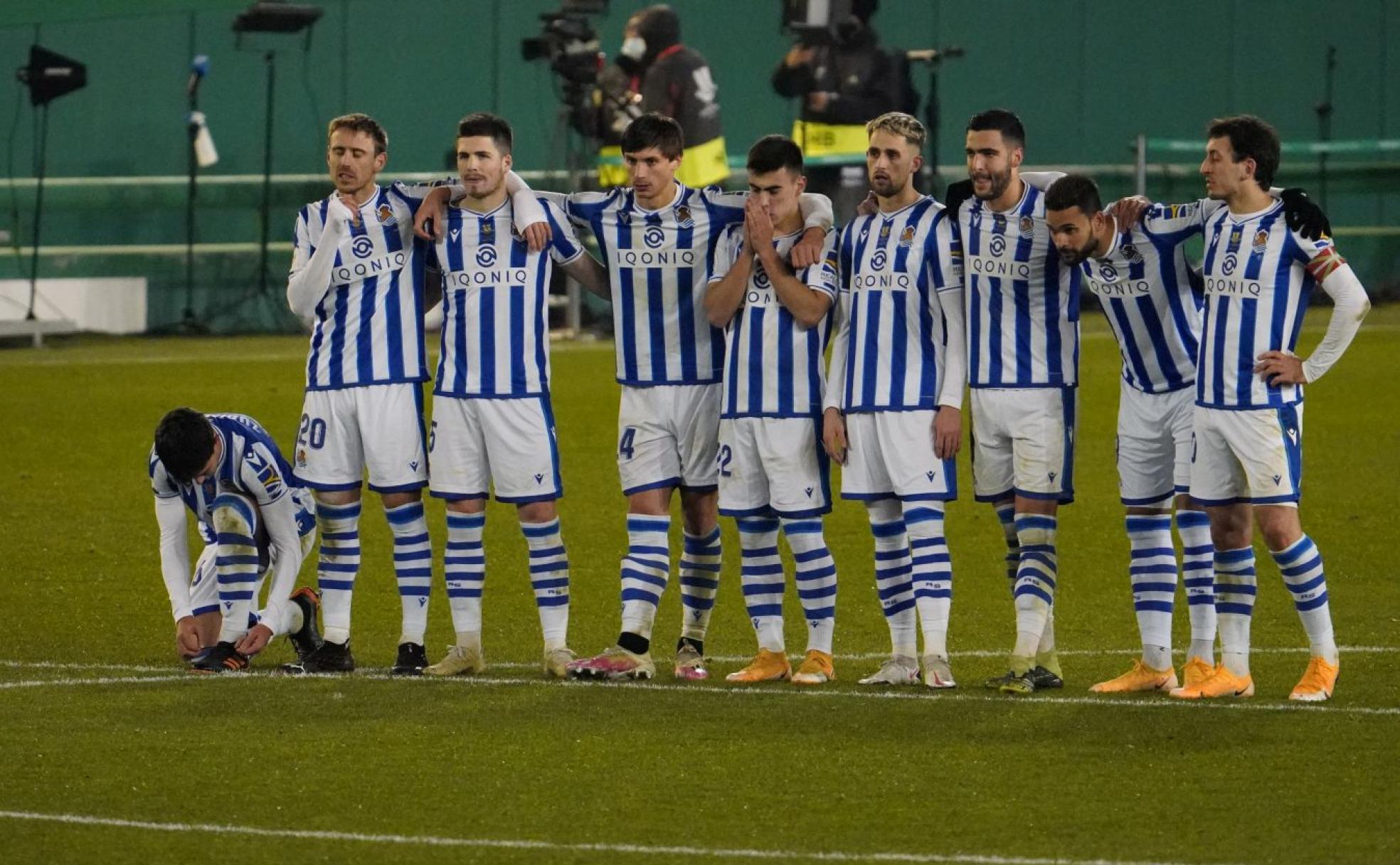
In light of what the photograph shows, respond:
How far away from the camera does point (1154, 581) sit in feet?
23.1

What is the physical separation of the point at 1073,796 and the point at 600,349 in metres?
17.0

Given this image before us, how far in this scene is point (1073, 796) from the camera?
18.5ft

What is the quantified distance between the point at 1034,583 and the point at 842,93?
61.2 feet

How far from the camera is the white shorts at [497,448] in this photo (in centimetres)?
731

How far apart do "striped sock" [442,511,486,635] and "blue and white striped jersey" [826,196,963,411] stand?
1.33 m

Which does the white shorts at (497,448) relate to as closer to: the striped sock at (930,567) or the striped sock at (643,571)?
the striped sock at (643,571)

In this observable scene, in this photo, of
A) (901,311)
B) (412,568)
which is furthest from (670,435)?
(412,568)

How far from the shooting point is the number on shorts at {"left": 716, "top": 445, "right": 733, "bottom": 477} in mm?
7188

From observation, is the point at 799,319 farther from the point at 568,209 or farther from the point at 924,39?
the point at 924,39

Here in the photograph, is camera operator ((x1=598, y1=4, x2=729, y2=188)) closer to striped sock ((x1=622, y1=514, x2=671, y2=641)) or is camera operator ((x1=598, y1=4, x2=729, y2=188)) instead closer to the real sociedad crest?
striped sock ((x1=622, y1=514, x2=671, y2=641))

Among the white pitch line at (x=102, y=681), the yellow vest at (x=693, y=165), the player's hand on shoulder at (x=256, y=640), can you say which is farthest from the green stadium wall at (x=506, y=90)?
the player's hand on shoulder at (x=256, y=640)

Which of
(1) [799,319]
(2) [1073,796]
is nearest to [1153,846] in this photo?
(2) [1073,796]

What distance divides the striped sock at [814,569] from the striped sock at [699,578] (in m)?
0.35

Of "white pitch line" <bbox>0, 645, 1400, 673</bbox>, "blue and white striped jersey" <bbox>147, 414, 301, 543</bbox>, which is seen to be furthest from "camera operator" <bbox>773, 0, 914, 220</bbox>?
"blue and white striped jersey" <bbox>147, 414, 301, 543</bbox>
